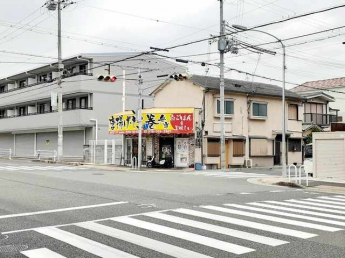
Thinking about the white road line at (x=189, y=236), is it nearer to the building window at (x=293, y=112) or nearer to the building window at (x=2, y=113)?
the building window at (x=293, y=112)

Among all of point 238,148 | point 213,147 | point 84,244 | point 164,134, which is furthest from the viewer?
point 238,148

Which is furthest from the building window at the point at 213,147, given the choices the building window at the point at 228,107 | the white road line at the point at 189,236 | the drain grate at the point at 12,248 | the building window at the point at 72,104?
the drain grate at the point at 12,248

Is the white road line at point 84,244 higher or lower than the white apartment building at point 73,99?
lower

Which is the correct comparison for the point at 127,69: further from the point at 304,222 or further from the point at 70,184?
the point at 304,222

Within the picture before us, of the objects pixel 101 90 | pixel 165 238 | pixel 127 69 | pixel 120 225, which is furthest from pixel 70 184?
pixel 127 69

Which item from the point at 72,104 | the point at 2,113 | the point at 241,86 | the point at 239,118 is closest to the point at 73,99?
the point at 72,104

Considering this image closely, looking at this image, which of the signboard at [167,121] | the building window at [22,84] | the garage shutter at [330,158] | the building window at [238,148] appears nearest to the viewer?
the garage shutter at [330,158]

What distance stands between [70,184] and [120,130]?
15003 mm

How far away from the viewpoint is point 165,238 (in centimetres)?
686

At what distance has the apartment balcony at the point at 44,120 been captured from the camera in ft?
122

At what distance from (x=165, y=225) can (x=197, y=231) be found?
826 millimetres

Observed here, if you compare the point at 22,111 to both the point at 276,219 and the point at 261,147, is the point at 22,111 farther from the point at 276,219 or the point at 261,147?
Answer: the point at 276,219

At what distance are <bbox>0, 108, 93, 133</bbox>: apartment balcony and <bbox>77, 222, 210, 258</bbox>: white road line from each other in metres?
30.1

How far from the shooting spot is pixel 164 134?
1148 inches
